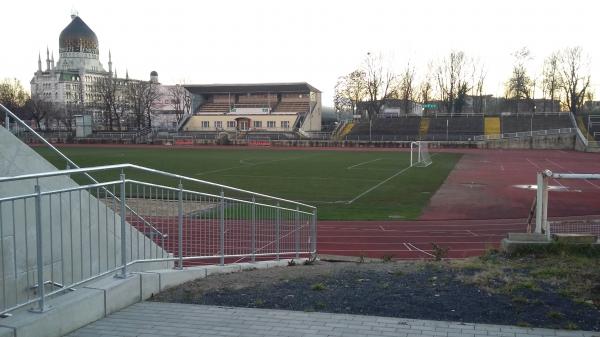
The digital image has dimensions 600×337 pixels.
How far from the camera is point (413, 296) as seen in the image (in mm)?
6324

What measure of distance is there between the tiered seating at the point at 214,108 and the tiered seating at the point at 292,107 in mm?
10315

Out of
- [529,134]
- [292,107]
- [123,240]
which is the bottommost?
[123,240]

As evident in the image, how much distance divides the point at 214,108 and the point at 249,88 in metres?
7.81

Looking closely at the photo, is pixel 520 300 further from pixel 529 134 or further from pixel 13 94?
pixel 13 94

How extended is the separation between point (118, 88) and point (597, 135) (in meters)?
85.1

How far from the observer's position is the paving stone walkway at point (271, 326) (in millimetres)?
4953

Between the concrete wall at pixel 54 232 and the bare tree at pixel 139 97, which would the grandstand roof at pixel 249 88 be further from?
the concrete wall at pixel 54 232

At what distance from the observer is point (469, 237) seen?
17.3 metres

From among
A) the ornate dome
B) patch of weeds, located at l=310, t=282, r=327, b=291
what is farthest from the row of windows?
patch of weeds, located at l=310, t=282, r=327, b=291

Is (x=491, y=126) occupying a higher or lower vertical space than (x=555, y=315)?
higher

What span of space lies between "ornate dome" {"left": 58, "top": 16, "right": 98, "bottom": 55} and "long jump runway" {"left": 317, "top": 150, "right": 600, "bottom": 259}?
399ft

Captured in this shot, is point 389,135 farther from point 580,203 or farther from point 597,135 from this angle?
point 580,203

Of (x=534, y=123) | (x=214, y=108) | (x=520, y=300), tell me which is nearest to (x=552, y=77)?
(x=534, y=123)

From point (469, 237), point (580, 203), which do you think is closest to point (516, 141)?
point (580, 203)
